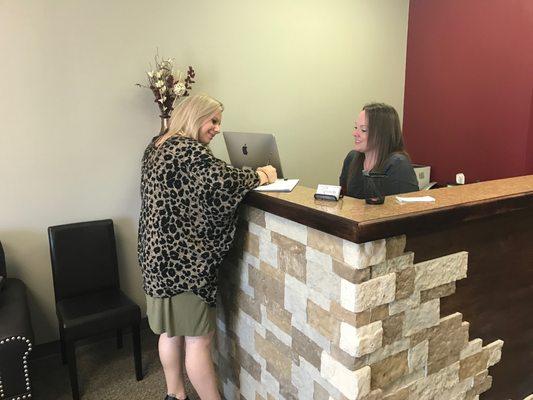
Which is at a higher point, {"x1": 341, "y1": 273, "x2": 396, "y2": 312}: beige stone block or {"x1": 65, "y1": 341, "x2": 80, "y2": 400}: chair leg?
{"x1": 341, "y1": 273, "x2": 396, "y2": 312}: beige stone block

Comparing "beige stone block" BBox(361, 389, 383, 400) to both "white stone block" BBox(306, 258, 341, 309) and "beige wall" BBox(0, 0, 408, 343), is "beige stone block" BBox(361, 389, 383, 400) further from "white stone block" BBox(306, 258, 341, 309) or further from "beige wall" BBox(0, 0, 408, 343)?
"beige wall" BBox(0, 0, 408, 343)

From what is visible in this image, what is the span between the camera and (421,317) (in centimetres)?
139

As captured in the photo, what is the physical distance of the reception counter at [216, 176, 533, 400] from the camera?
1272 millimetres

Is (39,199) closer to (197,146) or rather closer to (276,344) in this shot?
(197,146)

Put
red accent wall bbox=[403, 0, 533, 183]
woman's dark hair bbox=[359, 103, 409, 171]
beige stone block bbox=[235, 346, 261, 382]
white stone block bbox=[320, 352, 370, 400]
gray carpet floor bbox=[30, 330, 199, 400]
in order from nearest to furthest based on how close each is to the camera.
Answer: white stone block bbox=[320, 352, 370, 400] < beige stone block bbox=[235, 346, 261, 382] < woman's dark hair bbox=[359, 103, 409, 171] < gray carpet floor bbox=[30, 330, 199, 400] < red accent wall bbox=[403, 0, 533, 183]

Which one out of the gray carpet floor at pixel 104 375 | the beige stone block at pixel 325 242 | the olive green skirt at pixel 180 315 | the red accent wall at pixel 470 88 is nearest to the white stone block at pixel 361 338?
the beige stone block at pixel 325 242

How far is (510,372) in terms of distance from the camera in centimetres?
183

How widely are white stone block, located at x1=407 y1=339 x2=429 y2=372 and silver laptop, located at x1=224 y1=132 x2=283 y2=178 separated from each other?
1014 millimetres

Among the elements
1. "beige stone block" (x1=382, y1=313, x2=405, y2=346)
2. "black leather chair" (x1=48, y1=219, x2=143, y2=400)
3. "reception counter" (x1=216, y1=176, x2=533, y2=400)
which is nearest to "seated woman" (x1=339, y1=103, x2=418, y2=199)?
"reception counter" (x1=216, y1=176, x2=533, y2=400)

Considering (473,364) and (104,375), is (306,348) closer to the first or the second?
(473,364)

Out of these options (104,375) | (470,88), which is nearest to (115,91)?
(104,375)

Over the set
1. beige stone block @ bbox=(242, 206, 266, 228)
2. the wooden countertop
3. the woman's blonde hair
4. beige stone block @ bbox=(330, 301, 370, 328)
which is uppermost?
the woman's blonde hair

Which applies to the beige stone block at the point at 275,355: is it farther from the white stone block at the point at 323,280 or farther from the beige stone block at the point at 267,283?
the white stone block at the point at 323,280

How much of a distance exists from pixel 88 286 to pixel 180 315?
1066 millimetres
